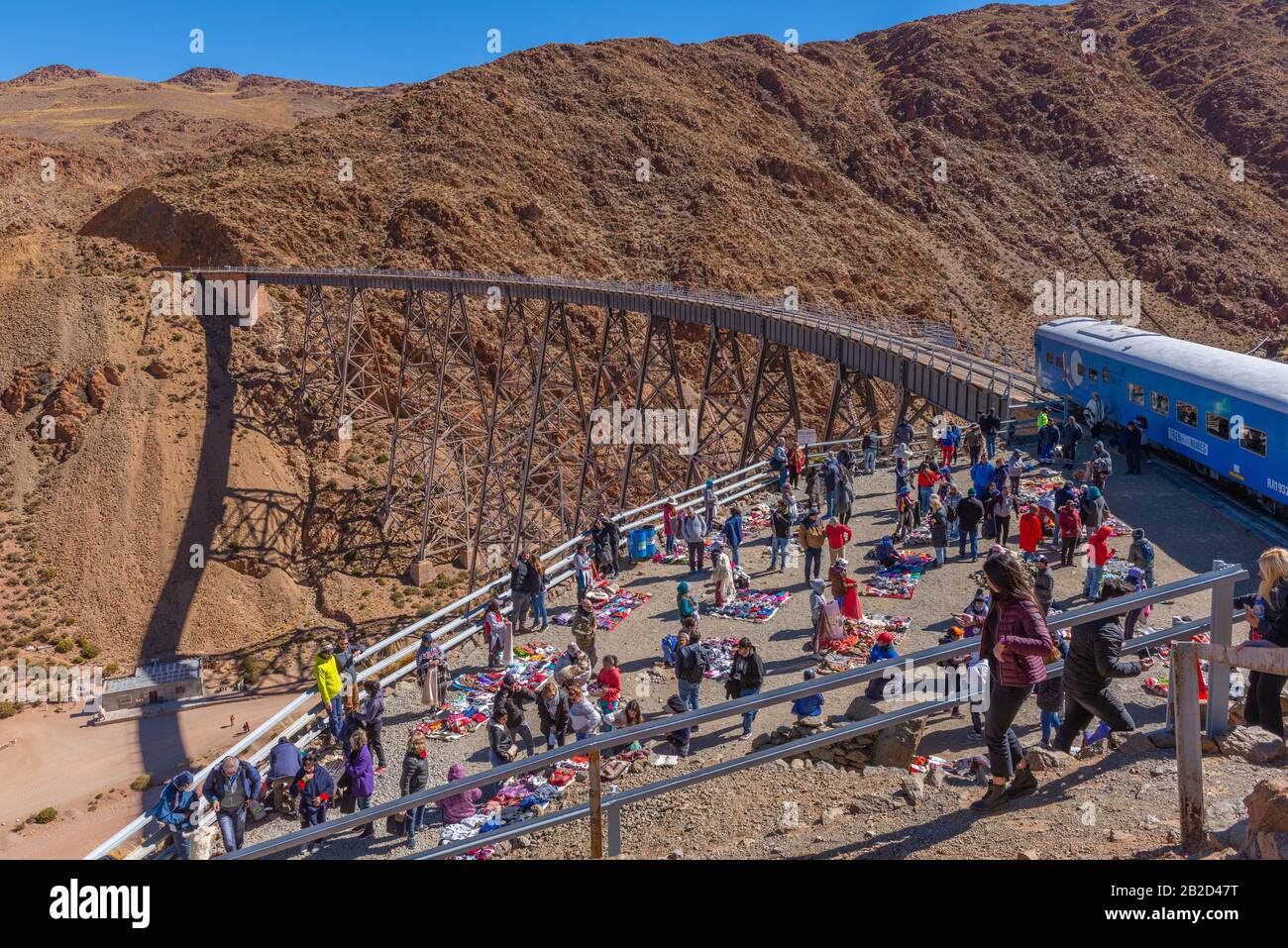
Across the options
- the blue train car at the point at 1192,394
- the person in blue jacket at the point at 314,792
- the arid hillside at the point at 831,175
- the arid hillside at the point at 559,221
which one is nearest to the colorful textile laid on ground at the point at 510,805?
the person in blue jacket at the point at 314,792

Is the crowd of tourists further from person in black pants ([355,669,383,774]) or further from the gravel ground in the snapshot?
the gravel ground

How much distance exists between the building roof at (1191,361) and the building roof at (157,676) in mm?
25901

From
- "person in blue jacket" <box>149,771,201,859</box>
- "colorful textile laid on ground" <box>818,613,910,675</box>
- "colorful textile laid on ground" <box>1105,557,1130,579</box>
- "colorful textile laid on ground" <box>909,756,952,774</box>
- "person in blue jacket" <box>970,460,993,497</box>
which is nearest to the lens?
"colorful textile laid on ground" <box>909,756,952,774</box>

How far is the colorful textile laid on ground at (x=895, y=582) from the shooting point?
13.1m

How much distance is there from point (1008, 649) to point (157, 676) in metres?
29.0

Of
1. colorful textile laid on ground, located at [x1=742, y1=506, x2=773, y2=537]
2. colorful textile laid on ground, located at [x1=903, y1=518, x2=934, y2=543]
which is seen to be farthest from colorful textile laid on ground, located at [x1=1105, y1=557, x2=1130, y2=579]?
colorful textile laid on ground, located at [x1=742, y1=506, x2=773, y2=537]

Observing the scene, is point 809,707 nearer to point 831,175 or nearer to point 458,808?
A: point 458,808

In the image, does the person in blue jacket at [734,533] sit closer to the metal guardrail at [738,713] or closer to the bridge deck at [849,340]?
Result: the bridge deck at [849,340]

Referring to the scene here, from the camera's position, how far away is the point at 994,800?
507 cm

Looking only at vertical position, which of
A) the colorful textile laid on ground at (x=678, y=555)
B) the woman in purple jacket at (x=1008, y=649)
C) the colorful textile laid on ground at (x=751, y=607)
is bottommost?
the colorful textile laid on ground at (x=751, y=607)

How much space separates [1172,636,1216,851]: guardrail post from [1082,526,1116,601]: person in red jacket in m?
7.83

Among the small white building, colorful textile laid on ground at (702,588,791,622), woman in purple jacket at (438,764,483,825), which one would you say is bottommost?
the small white building

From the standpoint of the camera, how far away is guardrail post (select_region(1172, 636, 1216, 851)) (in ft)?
13.3

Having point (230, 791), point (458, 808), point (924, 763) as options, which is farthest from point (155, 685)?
point (924, 763)
